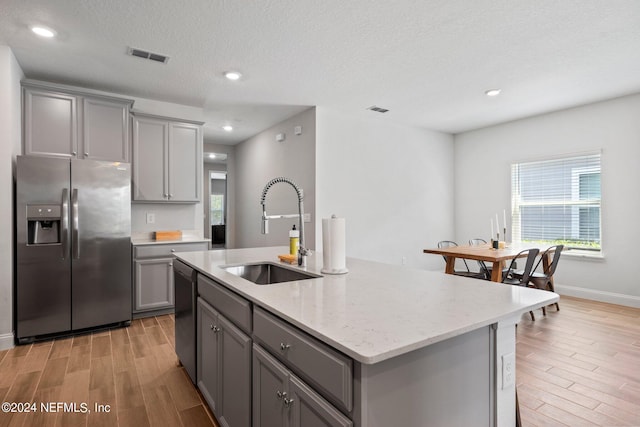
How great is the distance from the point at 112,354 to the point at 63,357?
0.38 metres

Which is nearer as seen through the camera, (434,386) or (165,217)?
(434,386)

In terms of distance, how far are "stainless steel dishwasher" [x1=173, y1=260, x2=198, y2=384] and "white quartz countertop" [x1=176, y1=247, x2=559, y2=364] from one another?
45cm

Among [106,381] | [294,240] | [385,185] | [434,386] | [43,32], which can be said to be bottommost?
[106,381]

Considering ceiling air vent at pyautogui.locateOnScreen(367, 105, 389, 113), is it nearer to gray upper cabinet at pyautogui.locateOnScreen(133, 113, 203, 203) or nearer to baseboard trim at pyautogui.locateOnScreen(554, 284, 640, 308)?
gray upper cabinet at pyautogui.locateOnScreen(133, 113, 203, 203)

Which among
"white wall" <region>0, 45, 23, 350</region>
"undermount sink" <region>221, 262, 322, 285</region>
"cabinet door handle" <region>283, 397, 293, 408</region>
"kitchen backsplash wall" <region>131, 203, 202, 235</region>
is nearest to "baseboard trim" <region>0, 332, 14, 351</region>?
"white wall" <region>0, 45, 23, 350</region>

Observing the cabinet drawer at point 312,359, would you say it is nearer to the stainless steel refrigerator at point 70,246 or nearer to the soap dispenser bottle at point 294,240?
the soap dispenser bottle at point 294,240

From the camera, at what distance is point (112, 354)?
9.48 ft

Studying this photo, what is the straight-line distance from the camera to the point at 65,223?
3.17 metres

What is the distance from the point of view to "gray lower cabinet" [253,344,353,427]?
3.25ft

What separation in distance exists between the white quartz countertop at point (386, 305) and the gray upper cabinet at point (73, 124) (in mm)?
A: 2674

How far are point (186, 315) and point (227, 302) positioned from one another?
0.89 m

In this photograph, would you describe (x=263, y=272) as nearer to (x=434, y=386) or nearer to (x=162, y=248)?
(x=434, y=386)

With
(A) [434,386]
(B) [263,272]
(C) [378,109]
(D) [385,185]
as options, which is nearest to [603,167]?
(D) [385,185]

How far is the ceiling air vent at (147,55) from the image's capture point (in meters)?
2.96
